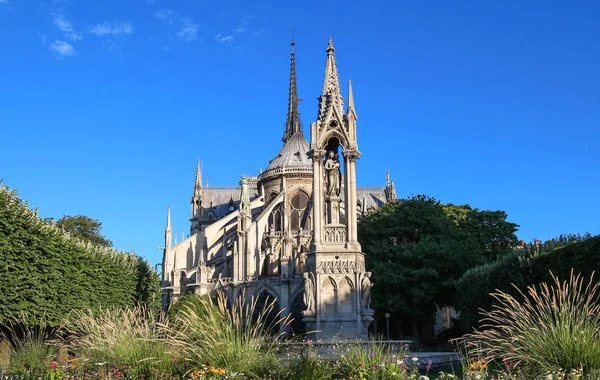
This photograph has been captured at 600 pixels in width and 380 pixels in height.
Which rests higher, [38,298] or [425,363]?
[38,298]

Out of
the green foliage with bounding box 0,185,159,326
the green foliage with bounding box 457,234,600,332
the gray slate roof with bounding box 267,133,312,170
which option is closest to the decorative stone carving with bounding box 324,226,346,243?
the green foliage with bounding box 457,234,600,332

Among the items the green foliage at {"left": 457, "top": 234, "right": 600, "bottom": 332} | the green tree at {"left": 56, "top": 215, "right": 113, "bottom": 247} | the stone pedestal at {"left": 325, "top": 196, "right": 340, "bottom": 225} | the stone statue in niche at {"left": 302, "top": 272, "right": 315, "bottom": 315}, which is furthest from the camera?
the green tree at {"left": 56, "top": 215, "right": 113, "bottom": 247}

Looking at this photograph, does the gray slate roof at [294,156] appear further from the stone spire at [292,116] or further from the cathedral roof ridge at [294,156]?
the stone spire at [292,116]

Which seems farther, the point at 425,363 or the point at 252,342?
the point at 425,363

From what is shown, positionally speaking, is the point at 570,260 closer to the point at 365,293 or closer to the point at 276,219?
the point at 365,293

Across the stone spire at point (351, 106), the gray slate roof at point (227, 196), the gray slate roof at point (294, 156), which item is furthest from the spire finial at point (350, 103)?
the gray slate roof at point (227, 196)

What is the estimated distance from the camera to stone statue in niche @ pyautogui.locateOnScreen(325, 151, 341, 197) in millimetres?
18875

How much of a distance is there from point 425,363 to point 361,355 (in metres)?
3.67

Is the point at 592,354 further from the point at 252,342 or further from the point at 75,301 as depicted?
the point at 75,301

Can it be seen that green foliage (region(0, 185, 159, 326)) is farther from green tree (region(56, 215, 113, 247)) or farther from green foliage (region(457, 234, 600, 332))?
green tree (region(56, 215, 113, 247))

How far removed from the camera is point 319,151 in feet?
59.9

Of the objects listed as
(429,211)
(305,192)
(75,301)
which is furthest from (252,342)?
(305,192)

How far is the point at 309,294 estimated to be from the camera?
17.1m

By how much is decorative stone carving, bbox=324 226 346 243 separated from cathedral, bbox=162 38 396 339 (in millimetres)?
28
